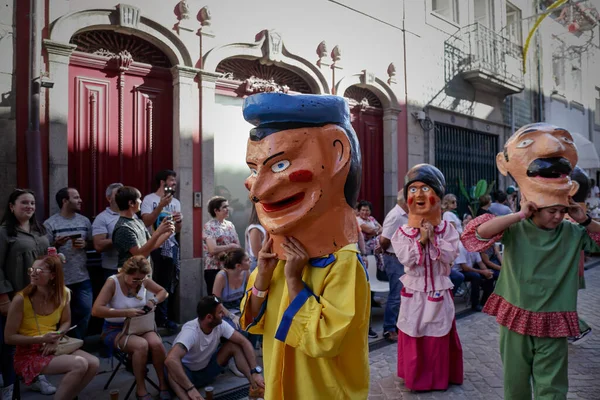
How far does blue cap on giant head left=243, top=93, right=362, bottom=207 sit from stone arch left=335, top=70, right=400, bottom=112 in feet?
20.6

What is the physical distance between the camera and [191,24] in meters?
6.23

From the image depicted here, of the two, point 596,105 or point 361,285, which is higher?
point 596,105

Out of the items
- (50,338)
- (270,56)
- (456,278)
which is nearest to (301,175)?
(50,338)

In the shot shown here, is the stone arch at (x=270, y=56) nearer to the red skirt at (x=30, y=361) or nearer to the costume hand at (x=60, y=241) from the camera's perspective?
the costume hand at (x=60, y=241)

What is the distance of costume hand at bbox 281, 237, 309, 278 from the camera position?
6.26ft

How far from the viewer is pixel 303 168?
1919 millimetres

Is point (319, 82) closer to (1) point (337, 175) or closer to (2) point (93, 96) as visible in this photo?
(2) point (93, 96)

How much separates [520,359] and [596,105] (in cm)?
1999

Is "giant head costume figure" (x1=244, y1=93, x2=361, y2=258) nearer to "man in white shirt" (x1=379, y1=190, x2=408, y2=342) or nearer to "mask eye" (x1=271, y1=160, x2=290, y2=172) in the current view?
"mask eye" (x1=271, y1=160, x2=290, y2=172)

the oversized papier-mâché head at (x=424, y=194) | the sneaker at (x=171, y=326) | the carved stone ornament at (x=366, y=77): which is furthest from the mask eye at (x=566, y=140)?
the carved stone ornament at (x=366, y=77)

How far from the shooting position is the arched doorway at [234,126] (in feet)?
22.3

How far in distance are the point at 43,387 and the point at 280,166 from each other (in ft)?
10.9

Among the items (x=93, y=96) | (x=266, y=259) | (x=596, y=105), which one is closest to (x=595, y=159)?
(x=596, y=105)

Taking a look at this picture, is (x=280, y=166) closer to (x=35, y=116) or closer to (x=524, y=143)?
(x=524, y=143)
